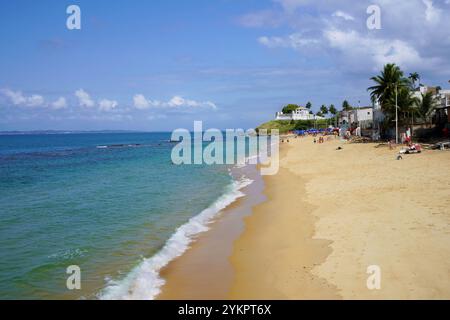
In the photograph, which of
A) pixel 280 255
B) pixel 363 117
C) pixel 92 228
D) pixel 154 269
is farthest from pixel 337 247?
pixel 363 117

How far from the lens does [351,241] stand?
11.8 m

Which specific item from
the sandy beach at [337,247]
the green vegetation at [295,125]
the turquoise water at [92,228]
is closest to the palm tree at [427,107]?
the turquoise water at [92,228]

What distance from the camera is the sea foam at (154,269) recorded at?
9500 mm

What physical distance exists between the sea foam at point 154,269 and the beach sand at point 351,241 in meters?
1.78

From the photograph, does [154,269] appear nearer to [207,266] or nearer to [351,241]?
[207,266]

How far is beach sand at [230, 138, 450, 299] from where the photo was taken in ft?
28.9

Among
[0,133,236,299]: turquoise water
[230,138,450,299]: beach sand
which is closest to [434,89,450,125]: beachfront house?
[230,138,450,299]: beach sand

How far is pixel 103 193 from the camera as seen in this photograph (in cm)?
2431

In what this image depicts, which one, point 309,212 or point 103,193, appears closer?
point 309,212

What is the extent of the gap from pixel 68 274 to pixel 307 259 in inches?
249

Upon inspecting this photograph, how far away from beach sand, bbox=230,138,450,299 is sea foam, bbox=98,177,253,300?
178 centimetres

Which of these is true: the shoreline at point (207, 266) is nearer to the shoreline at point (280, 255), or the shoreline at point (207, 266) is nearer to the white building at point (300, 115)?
the shoreline at point (280, 255)
